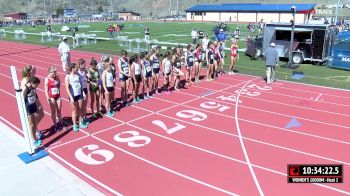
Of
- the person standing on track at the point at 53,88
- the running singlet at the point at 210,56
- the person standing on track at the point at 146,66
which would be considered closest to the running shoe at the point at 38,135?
the person standing on track at the point at 53,88

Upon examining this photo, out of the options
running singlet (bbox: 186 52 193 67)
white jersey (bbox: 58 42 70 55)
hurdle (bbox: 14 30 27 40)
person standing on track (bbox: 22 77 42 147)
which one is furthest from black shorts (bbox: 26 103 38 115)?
hurdle (bbox: 14 30 27 40)

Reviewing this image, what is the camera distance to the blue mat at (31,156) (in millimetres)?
7195

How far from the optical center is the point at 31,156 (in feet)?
24.2

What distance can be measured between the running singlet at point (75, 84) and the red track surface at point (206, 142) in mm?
1151

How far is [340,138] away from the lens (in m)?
8.34

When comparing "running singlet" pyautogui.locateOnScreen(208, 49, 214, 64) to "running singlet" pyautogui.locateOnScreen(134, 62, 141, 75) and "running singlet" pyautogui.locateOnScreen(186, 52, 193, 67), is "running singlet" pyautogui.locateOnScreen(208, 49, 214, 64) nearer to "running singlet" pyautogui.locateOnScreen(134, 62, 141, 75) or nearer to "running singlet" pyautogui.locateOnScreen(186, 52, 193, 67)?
"running singlet" pyautogui.locateOnScreen(186, 52, 193, 67)

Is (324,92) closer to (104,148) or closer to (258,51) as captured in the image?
(258,51)

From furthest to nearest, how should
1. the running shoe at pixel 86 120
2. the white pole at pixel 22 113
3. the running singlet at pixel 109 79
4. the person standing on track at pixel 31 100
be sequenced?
the running singlet at pixel 109 79, the running shoe at pixel 86 120, the person standing on track at pixel 31 100, the white pole at pixel 22 113

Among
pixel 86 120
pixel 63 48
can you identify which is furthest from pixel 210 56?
pixel 63 48

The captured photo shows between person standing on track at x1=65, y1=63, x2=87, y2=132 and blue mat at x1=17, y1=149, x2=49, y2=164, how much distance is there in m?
1.40

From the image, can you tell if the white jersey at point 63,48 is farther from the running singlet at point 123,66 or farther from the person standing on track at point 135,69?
the running singlet at point 123,66

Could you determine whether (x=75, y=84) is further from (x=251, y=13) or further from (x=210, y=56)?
(x=251, y=13)

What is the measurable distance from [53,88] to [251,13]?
6796 cm

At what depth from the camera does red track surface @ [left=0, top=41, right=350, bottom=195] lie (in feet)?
20.7
